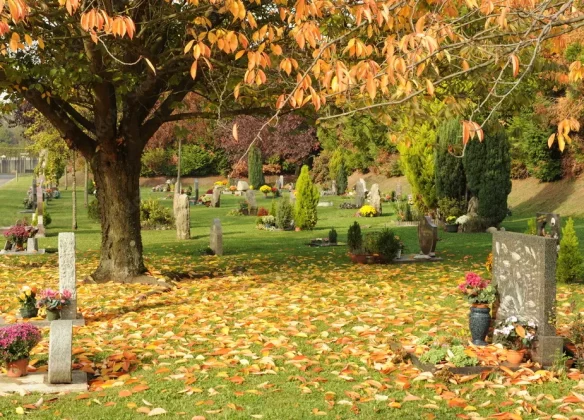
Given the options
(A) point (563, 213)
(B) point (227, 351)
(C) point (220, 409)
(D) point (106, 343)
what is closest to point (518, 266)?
(B) point (227, 351)

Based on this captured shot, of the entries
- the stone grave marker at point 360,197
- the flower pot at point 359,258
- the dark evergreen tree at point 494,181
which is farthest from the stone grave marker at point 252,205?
the flower pot at point 359,258

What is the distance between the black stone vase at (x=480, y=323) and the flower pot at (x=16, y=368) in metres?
5.26

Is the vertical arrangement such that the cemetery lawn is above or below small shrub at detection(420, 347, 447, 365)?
below

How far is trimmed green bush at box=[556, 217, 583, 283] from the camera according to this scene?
49.8 ft

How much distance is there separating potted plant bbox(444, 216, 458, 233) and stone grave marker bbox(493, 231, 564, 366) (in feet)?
58.8

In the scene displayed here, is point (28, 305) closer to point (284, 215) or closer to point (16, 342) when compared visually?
point (16, 342)

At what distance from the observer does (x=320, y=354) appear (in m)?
9.48

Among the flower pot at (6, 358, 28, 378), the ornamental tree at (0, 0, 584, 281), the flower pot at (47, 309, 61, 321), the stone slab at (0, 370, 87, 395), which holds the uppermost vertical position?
the ornamental tree at (0, 0, 584, 281)

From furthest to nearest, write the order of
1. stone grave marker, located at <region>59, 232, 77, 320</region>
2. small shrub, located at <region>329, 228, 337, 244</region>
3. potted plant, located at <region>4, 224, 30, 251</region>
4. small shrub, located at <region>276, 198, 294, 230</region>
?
small shrub, located at <region>276, 198, 294, 230</region> < small shrub, located at <region>329, 228, 337, 244</region> < potted plant, located at <region>4, 224, 30, 251</region> < stone grave marker, located at <region>59, 232, 77, 320</region>

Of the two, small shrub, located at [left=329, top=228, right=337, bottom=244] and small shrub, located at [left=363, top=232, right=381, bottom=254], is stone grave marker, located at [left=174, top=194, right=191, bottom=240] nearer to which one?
small shrub, located at [left=329, top=228, right=337, bottom=244]

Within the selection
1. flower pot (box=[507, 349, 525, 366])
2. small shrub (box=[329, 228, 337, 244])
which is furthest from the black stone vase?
small shrub (box=[329, 228, 337, 244])

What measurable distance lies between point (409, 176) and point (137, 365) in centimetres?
2275

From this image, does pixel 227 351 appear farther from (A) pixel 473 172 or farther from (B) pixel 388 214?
(B) pixel 388 214

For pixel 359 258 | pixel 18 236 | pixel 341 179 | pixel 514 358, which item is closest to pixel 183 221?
pixel 18 236
